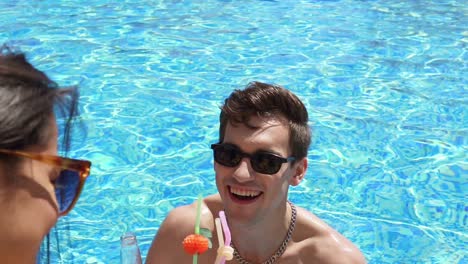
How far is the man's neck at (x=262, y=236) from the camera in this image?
3.09 metres

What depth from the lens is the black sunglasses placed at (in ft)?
9.27

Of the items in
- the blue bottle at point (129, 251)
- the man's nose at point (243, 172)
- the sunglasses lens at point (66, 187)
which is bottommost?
the blue bottle at point (129, 251)

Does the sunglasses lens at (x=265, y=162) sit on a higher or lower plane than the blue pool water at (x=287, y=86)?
higher

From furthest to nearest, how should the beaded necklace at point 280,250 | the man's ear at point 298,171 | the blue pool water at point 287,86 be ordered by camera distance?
the blue pool water at point 287,86
the beaded necklace at point 280,250
the man's ear at point 298,171

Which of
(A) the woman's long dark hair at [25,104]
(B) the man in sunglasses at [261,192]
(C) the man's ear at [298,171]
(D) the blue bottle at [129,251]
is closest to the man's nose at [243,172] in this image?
(B) the man in sunglasses at [261,192]

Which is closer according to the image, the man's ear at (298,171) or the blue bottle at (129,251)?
the man's ear at (298,171)

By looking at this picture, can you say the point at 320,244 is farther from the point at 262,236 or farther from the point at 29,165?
the point at 29,165

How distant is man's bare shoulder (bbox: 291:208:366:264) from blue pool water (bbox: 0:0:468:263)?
3.20 ft

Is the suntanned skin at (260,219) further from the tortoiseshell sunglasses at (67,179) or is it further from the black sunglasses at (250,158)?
the tortoiseshell sunglasses at (67,179)

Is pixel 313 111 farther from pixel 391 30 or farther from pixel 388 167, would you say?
pixel 391 30

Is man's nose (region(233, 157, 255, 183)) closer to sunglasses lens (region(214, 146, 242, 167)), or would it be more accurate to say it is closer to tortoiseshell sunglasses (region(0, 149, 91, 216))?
sunglasses lens (region(214, 146, 242, 167))

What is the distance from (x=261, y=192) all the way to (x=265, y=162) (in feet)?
0.39

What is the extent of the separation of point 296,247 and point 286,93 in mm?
676

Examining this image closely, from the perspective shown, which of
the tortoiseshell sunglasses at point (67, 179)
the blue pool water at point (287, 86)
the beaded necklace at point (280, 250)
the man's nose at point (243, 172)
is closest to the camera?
the tortoiseshell sunglasses at point (67, 179)
